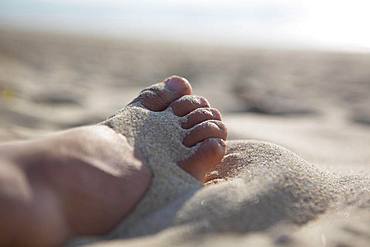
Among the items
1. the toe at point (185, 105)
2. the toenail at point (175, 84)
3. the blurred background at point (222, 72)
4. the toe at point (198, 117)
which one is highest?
the blurred background at point (222, 72)

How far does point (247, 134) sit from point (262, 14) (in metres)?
10.3

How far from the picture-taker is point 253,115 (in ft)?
10.5

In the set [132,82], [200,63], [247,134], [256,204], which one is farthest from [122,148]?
[200,63]

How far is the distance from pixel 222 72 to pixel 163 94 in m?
3.30

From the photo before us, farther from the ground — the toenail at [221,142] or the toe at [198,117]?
the toe at [198,117]

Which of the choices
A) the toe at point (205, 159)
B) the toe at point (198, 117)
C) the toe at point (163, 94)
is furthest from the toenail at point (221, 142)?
the toe at point (163, 94)

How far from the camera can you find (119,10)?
652 inches

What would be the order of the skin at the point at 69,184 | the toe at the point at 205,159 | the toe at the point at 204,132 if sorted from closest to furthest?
the skin at the point at 69,184 → the toe at the point at 205,159 → the toe at the point at 204,132

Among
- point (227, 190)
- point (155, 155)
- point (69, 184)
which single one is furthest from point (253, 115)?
point (69, 184)

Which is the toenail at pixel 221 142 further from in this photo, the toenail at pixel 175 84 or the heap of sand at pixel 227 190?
the toenail at pixel 175 84

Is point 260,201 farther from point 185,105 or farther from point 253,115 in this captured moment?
point 253,115

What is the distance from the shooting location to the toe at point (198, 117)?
5.94 feet

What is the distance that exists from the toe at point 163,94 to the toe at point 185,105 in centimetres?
3

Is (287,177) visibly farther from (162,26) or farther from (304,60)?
(162,26)
